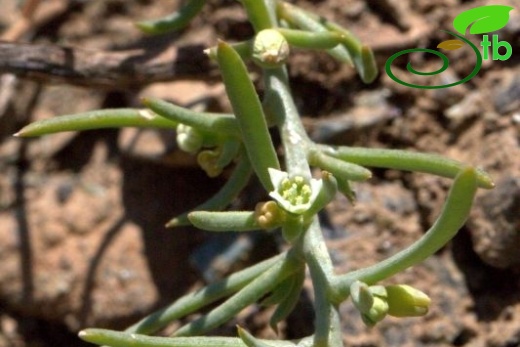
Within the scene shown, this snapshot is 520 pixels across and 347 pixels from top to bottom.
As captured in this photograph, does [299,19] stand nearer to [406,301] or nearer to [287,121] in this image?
[287,121]

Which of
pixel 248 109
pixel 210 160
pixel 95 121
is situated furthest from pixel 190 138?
pixel 248 109

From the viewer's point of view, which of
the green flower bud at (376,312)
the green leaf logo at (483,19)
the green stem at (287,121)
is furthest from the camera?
the green leaf logo at (483,19)

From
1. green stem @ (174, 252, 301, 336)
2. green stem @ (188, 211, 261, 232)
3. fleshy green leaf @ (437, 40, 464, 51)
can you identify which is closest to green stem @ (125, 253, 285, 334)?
green stem @ (174, 252, 301, 336)

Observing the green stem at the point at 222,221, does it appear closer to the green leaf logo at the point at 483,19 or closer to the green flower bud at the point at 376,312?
the green flower bud at the point at 376,312

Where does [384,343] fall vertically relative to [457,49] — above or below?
below

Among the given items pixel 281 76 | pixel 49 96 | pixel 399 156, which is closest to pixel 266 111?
pixel 281 76

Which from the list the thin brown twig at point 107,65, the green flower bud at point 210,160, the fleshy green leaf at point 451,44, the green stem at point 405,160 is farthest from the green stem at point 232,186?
the fleshy green leaf at point 451,44

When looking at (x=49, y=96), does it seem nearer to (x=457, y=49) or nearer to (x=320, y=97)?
(x=320, y=97)
